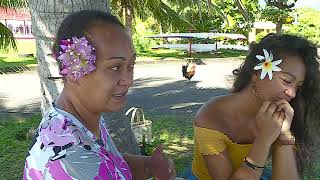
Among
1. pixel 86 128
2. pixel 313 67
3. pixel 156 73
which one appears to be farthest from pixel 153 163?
pixel 156 73

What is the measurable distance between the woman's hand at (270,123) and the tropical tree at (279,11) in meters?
23.3

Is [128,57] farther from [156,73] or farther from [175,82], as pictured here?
[156,73]

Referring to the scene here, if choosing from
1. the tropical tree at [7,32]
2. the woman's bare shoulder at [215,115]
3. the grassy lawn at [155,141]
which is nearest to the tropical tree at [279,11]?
the tropical tree at [7,32]

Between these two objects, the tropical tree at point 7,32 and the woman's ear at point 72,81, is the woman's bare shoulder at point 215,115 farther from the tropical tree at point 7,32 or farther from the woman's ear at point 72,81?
the tropical tree at point 7,32

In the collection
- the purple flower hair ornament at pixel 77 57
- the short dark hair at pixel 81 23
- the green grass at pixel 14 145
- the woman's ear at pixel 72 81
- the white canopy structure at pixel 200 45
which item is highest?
the short dark hair at pixel 81 23

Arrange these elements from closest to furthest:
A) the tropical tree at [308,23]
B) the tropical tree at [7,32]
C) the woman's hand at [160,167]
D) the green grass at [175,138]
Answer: the woman's hand at [160,167]
the green grass at [175,138]
the tropical tree at [7,32]
the tropical tree at [308,23]

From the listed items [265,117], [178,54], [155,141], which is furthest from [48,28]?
[178,54]

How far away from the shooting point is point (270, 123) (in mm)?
2211

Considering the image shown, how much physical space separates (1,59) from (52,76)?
66.1 feet

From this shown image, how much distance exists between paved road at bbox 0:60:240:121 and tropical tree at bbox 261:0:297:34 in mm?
8495

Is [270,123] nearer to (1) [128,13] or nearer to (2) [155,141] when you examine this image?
(2) [155,141]

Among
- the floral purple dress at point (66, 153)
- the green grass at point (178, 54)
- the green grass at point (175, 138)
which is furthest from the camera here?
the green grass at point (178, 54)

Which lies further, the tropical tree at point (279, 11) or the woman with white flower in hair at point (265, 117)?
the tropical tree at point (279, 11)

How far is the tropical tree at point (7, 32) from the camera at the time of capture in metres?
9.53
